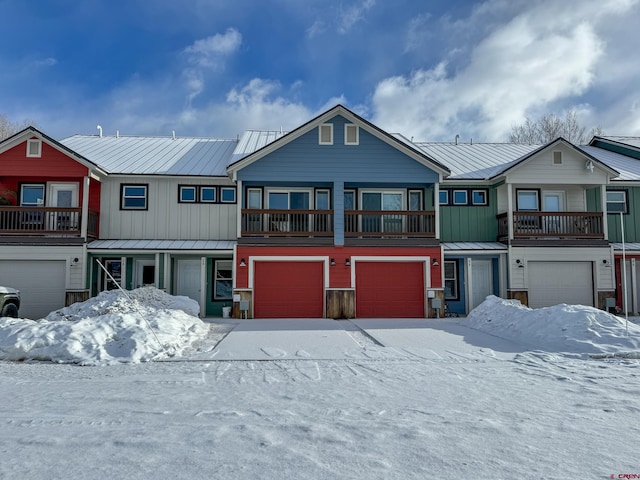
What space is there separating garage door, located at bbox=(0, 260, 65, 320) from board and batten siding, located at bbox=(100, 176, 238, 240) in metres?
2.15

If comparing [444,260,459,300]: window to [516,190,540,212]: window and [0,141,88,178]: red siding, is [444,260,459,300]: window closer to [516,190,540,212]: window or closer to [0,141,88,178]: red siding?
[516,190,540,212]: window

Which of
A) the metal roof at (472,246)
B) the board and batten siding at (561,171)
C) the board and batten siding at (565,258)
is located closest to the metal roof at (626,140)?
the board and batten siding at (561,171)

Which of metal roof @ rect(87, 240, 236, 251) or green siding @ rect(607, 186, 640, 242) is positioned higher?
green siding @ rect(607, 186, 640, 242)

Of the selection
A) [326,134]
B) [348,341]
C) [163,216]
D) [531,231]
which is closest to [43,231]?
[163,216]

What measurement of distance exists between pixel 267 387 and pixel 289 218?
33.9ft

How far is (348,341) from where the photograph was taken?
987cm

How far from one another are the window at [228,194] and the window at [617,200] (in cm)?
1564

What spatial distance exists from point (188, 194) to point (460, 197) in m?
11.0

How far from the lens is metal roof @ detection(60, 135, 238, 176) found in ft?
54.0

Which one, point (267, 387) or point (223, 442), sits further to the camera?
point (267, 387)

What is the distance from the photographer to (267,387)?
19.5ft

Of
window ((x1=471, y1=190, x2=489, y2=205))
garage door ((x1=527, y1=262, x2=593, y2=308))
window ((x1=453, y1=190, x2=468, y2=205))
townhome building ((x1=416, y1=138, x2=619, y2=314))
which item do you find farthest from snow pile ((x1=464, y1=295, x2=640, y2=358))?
window ((x1=471, y1=190, x2=489, y2=205))

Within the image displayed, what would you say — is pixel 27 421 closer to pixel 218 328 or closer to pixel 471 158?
pixel 218 328

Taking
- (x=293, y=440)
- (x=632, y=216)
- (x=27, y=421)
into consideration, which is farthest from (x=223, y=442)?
(x=632, y=216)
